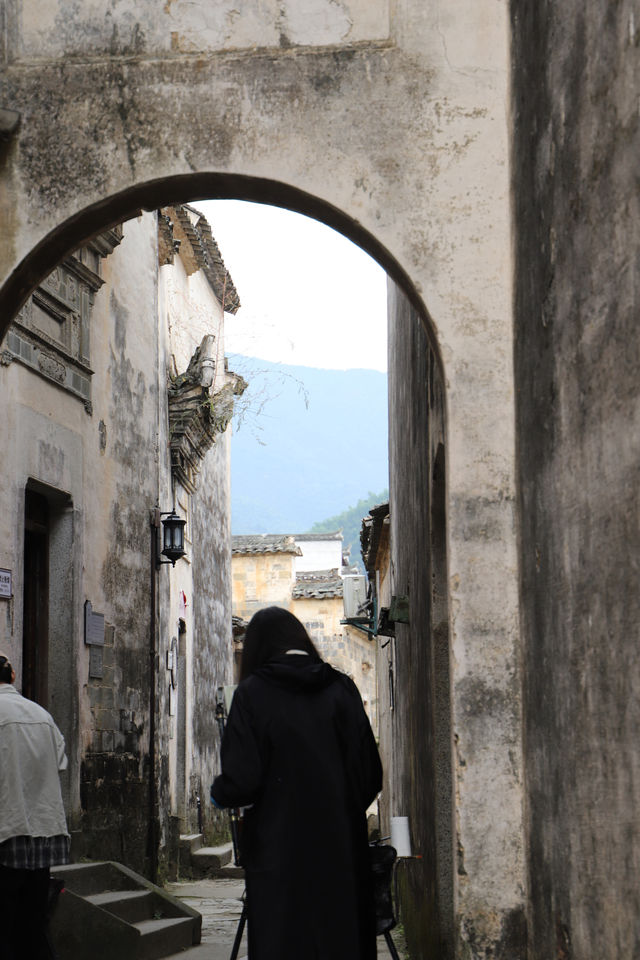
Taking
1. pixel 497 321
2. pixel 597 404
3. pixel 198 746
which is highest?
pixel 497 321

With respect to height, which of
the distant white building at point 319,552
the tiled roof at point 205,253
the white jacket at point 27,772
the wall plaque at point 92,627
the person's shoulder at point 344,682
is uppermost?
the tiled roof at point 205,253

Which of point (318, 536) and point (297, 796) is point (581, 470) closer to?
point (297, 796)

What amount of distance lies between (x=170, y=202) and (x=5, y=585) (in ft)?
11.7

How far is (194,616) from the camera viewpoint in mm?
16297

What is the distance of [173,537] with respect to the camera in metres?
11.9

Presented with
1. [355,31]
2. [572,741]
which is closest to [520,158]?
[355,31]

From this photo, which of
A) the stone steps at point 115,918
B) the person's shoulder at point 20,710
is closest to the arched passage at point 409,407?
the stone steps at point 115,918

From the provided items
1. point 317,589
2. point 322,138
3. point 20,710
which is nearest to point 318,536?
point 317,589

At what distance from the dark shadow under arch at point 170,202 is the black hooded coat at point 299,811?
150 centimetres

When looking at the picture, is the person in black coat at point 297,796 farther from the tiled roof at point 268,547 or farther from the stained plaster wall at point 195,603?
the tiled roof at point 268,547

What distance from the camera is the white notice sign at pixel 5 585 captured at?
7.84m

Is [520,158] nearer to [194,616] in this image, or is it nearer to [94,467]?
[94,467]

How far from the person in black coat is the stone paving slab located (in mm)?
2286

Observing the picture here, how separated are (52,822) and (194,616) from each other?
430 inches
